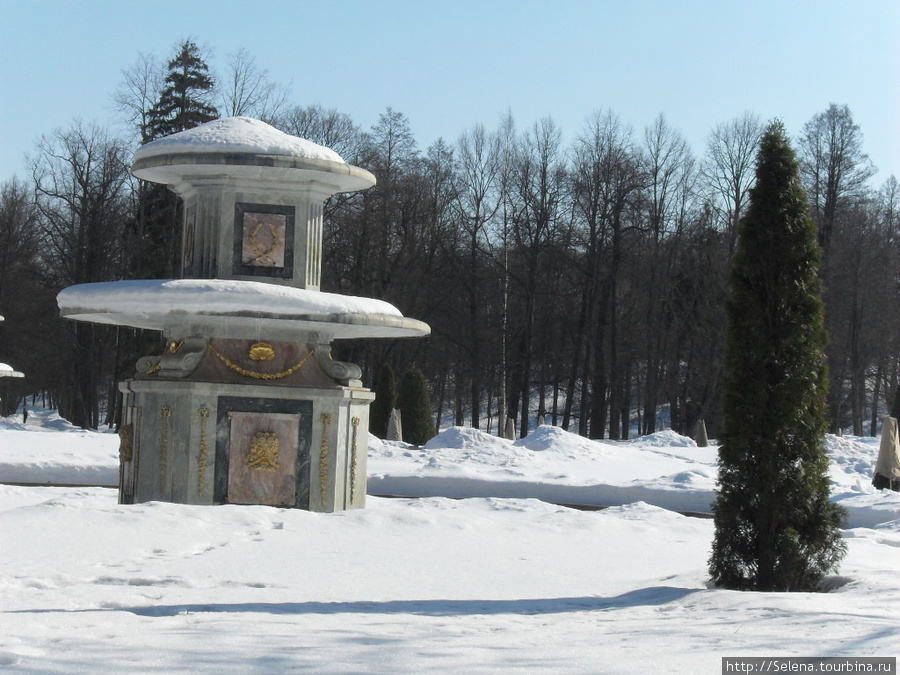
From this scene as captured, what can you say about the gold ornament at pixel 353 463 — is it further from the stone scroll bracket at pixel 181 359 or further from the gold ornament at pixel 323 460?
the stone scroll bracket at pixel 181 359

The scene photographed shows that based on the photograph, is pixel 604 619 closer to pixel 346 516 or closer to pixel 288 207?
pixel 346 516

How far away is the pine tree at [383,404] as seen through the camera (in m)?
33.1

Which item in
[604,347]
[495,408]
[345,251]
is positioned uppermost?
[345,251]

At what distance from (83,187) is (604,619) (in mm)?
36164

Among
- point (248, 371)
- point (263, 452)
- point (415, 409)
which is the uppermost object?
point (248, 371)

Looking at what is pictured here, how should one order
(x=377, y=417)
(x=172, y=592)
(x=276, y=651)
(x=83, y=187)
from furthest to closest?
(x=83, y=187), (x=377, y=417), (x=172, y=592), (x=276, y=651)

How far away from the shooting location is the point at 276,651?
5.88 metres

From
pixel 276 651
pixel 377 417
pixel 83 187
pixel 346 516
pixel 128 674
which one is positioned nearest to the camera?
pixel 128 674

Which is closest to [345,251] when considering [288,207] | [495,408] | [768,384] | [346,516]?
[495,408]

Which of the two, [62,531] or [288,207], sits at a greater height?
[288,207]

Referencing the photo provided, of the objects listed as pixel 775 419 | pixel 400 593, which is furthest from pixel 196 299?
pixel 775 419

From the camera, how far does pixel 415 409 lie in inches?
1270

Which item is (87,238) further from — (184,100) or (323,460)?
(323,460)

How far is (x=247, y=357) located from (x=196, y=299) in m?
1.47
